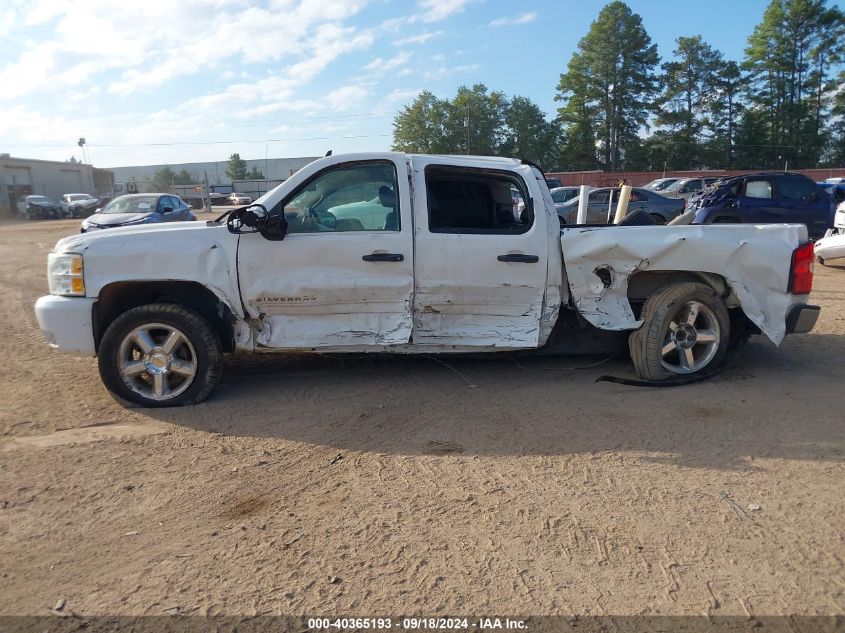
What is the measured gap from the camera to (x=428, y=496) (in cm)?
361

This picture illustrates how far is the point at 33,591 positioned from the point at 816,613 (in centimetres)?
325

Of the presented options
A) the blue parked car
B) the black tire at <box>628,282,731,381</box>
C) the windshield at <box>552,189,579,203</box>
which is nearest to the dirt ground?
the black tire at <box>628,282,731,381</box>

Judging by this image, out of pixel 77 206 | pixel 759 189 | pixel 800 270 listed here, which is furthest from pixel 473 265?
pixel 77 206

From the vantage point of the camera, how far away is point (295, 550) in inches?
122

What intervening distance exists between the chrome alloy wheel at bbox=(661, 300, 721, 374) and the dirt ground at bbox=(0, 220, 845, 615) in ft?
0.70

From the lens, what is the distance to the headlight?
4824 mm

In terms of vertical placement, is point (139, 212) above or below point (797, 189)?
below

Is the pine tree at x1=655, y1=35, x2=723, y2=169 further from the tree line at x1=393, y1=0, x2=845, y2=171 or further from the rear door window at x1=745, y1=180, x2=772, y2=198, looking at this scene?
the rear door window at x1=745, y1=180, x2=772, y2=198

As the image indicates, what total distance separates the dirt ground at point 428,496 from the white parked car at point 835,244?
760 cm

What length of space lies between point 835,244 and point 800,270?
324 inches

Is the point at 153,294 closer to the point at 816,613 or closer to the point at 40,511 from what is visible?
the point at 40,511

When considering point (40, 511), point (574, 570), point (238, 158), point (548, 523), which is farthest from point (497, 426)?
point (238, 158)

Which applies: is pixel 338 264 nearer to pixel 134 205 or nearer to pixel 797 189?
pixel 797 189

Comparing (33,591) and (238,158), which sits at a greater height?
(238,158)
